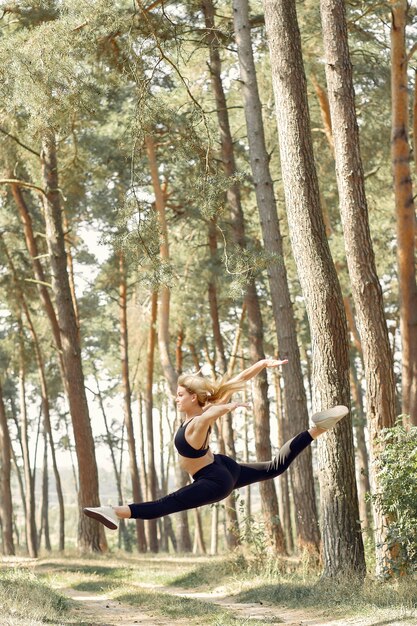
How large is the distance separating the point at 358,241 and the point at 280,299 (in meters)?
3.91

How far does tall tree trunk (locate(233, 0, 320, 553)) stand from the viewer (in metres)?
14.5

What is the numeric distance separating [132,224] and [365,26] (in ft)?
26.6

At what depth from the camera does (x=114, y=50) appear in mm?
14180

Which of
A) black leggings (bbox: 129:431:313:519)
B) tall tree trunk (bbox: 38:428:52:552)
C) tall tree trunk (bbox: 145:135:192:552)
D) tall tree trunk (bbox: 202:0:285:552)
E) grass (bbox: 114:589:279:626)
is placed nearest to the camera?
black leggings (bbox: 129:431:313:519)

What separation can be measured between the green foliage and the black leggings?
8.34ft

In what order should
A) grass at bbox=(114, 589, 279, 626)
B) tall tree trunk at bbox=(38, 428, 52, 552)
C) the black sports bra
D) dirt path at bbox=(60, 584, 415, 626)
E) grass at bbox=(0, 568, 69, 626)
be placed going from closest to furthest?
the black sports bra → dirt path at bbox=(60, 584, 415, 626) → grass at bbox=(0, 568, 69, 626) → grass at bbox=(114, 589, 279, 626) → tall tree trunk at bbox=(38, 428, 52, 552)

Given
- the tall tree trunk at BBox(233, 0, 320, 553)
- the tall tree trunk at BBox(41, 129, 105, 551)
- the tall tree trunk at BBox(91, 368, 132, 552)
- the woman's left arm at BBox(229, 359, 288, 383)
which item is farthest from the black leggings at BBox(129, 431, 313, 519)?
the tall tree trunk at BBox(91, 368, 132, 552)

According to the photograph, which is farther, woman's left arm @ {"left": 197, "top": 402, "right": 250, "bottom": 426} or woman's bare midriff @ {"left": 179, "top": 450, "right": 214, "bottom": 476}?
woman's bare midriff @ {"left": 179, "top": 450, "right": 214, "bottom": 476}

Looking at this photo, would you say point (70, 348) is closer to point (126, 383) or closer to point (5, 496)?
point (5, 496)

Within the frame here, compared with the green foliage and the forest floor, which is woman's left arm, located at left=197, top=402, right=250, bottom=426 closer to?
the forest floor

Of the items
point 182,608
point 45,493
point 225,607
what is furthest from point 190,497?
point 45,493

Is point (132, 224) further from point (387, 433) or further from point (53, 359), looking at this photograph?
point (53, 359)

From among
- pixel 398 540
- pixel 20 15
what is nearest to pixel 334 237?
pixel 20 15

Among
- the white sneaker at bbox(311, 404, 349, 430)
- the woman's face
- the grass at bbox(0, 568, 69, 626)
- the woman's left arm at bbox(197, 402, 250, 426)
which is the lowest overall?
the grass at bbox(0, 568, 69, 626)
